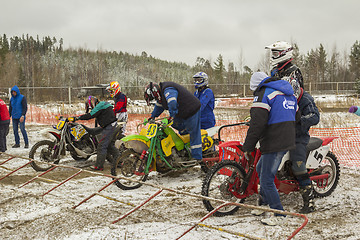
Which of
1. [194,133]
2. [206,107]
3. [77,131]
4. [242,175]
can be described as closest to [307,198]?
[242,175]

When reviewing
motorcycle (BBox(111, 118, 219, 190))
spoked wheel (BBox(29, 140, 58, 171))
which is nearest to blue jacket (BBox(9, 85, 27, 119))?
spoked wheel (BBox(29, 140, 58, 171))

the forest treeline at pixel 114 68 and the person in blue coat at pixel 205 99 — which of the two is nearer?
the person in blue coat at pixel 205 99

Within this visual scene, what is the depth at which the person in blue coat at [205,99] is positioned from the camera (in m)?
7.16

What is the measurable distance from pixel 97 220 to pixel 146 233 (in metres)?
0.77

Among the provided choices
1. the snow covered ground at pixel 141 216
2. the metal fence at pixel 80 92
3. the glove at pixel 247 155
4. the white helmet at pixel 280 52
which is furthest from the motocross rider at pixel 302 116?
the metal fence at pixel 80 92

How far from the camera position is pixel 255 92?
4098 millimetres

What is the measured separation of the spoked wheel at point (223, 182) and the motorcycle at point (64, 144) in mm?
3756

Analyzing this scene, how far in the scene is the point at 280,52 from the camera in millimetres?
4617

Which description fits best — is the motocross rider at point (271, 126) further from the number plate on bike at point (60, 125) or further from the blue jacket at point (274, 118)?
the number plate on bike at point (60, 125)

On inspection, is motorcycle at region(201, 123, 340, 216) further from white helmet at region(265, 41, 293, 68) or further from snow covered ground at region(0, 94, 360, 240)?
white helmet at region(265, 41, 293, 68)

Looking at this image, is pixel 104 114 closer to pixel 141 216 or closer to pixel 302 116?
pixel 141 216

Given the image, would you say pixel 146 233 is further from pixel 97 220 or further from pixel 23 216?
pixel 23 216

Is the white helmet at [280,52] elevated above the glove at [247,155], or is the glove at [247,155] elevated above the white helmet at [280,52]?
the white helmet at [280,52]

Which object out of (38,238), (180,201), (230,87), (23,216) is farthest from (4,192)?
(230,87)
